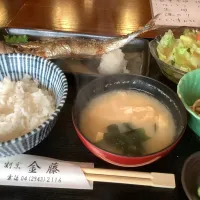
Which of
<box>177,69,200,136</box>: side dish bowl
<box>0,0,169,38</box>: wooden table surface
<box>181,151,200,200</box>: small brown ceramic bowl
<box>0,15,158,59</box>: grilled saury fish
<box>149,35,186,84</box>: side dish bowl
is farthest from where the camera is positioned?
<box>0,0,169,38</box>: wooden table surface

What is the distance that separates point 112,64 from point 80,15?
2.72ft

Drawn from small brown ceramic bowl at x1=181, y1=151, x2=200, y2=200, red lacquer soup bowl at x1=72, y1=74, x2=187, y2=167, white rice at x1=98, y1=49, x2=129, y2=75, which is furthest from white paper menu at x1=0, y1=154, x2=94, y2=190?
white rice at x1=98, y1=49, x2=129, y2=75

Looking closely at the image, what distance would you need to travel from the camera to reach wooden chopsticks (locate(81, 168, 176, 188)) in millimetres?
977

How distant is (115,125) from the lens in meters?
1.13

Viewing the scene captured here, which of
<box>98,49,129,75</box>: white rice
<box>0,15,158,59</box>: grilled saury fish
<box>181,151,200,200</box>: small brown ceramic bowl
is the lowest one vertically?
<box>181,151,200,200</box>: small brown ceramic bowl

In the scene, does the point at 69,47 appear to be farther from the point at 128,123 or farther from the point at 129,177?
the point at 129,177

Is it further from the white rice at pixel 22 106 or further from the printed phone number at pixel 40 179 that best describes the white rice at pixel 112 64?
the printed phone number at pixel 40 179

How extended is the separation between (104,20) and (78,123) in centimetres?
120

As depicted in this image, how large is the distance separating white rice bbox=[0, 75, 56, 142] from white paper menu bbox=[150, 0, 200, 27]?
3.65 feet

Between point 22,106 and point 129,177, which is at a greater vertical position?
point 22,106

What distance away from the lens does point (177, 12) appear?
2.15 meters

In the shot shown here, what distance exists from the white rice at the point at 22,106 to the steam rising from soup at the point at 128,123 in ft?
0.51

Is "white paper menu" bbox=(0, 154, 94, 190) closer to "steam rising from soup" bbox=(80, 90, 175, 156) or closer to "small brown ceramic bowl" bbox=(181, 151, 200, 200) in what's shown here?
"steam rising from soup" bbox=(80, 90, 175, 156)

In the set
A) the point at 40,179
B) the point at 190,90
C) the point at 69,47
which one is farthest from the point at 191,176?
the point at 69,47
